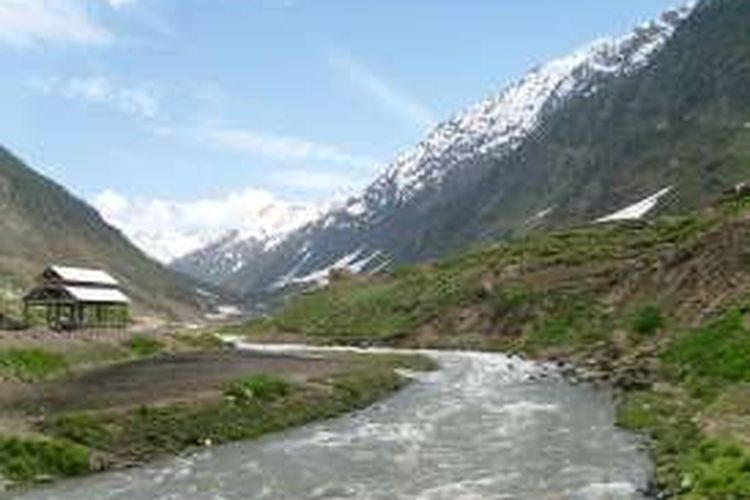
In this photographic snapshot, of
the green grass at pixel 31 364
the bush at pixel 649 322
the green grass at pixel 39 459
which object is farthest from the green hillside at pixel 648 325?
the green grass at pixel 31 364

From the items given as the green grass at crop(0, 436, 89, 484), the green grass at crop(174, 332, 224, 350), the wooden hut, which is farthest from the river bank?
the green grass at crop(174, 332, 224, 350)

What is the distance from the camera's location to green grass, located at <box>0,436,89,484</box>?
2244 inches

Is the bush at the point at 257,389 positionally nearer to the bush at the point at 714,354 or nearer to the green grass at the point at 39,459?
the green grass at the point at 39,459

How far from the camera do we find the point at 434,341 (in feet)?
→ 563

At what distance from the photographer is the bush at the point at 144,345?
12306cm

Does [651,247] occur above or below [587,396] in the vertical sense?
above

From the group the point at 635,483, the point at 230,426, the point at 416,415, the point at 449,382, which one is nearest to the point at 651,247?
the point at 449,382

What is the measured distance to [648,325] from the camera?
117m

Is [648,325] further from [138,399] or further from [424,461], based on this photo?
[424,461]

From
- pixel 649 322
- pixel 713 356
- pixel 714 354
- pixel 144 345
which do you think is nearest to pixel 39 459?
pixel 713 356

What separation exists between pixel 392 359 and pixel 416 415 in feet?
162

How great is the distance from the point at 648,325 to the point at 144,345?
4672cm

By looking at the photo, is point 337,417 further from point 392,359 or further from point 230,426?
point 392,359

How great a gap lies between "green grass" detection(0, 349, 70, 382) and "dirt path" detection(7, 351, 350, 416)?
1.94 meters
